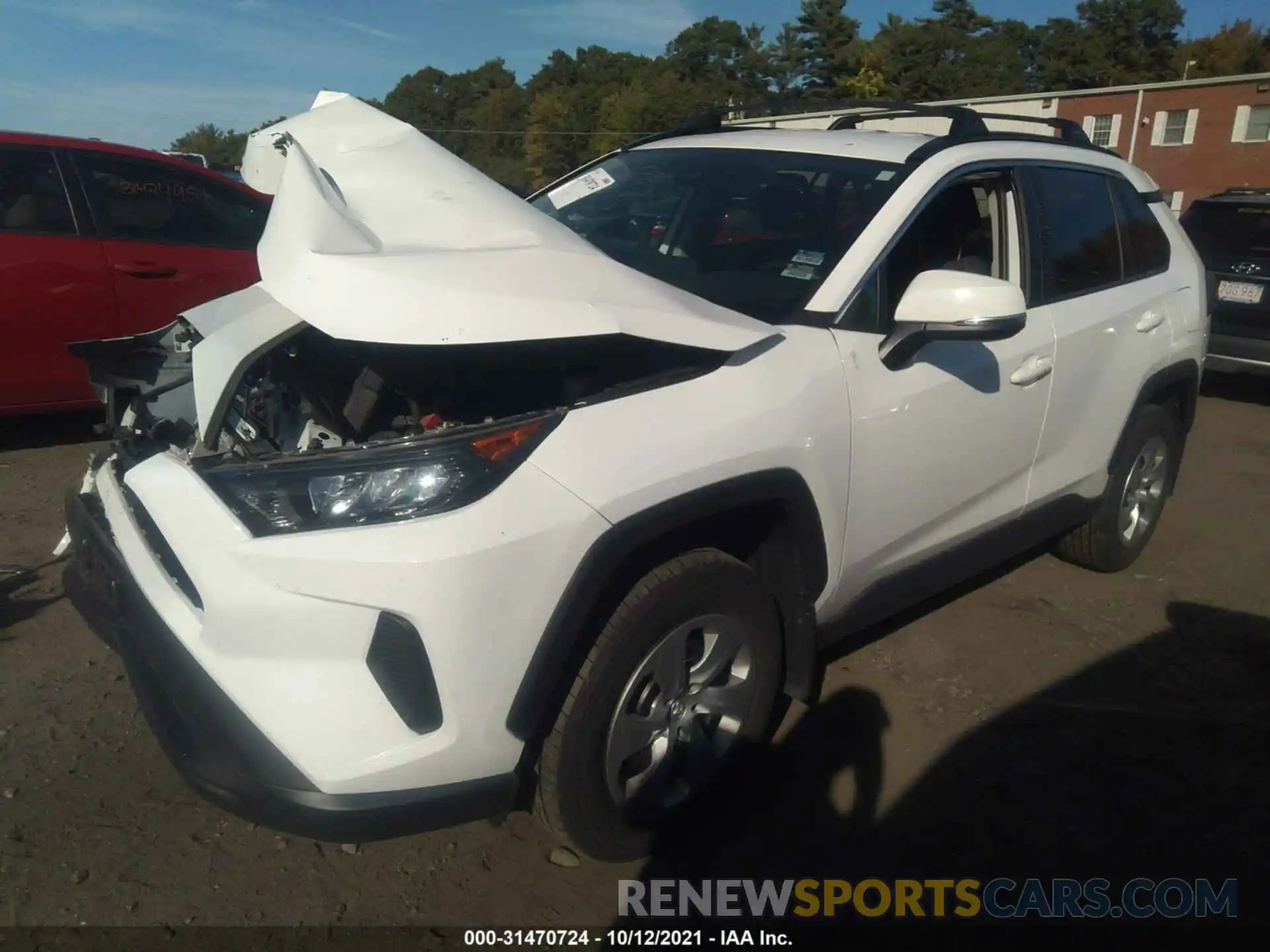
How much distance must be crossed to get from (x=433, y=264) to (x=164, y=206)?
418 cm

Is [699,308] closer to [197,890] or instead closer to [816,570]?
[816,570]

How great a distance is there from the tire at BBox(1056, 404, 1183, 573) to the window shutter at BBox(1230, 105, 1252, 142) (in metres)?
34.1

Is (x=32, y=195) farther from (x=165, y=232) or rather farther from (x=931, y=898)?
(x=931, y=898)

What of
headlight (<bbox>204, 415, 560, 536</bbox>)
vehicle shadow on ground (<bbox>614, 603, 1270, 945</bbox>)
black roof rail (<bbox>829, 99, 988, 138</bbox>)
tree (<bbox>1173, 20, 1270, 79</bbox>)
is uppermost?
tree (<bbox>1173, 20, 1270, 79</bbox>)

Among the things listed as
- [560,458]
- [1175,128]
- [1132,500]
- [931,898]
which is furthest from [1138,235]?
[1175,128]

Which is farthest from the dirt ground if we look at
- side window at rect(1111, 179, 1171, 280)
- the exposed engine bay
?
side window at rect(1111, 179, 1171, 280)

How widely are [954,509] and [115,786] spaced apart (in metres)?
2.62

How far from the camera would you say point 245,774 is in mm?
2061

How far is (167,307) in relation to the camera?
18.2 feet

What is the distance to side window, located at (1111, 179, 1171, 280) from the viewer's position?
4.14 m

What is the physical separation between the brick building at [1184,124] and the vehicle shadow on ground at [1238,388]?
2417cm

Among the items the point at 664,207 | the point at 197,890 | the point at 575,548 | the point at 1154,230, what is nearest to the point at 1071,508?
the point at 1154,230

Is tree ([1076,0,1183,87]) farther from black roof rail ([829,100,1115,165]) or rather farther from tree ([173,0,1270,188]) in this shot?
black roof rail ([829,100,1115,165])

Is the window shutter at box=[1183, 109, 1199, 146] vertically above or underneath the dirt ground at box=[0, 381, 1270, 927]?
above
